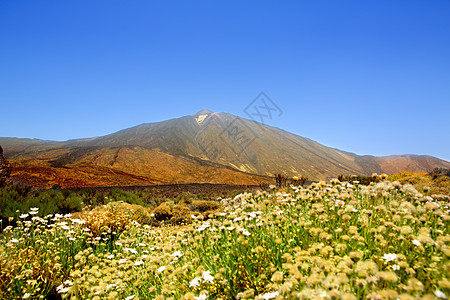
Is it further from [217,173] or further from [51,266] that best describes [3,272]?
[217,173]

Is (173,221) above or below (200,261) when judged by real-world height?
below

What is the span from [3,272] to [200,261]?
272 centimetres

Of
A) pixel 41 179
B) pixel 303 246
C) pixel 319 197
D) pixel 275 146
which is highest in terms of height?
pixel 275 146

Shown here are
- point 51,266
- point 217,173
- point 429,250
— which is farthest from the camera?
point 217,173

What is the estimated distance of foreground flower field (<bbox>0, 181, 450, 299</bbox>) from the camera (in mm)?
1601

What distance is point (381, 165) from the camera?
107 meters

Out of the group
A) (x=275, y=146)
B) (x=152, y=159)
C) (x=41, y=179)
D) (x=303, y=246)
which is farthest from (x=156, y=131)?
(x=303, y=246)

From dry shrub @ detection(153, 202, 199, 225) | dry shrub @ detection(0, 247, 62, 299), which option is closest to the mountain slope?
dry shrub @ detection(153, 202, 199, 225)

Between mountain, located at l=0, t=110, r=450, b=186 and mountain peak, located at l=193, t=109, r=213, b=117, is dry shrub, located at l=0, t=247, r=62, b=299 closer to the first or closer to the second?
mountain, located at l=0, t=110, r=450, b=186

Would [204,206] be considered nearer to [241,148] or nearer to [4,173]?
[4,173]

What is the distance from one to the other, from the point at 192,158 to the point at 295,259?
146 feet

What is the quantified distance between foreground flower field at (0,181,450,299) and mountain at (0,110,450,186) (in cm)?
1745

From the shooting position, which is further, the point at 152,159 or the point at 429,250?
the point at 152,159

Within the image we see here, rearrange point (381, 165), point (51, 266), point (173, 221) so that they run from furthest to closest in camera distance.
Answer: point (381, 165), point (173, 221), point (51, 266)
